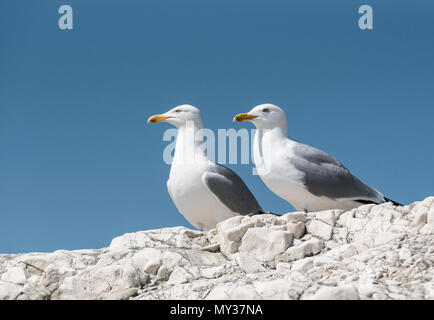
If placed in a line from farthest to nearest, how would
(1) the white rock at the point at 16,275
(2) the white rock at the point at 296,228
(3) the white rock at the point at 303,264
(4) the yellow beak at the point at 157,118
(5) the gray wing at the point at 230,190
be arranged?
(4) the yellow beak at the point at 157,118, (5) the gray wing at the point at 230,190, (2) the white rock at the point at 296,228, (1) the white rock at the point at 16,275, (3) the white rock at the point at 303,264

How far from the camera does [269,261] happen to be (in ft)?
29.5

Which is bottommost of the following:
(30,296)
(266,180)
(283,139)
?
(30,296)

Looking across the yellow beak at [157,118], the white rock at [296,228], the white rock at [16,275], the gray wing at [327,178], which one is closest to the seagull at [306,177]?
the gray wing at [327,178]

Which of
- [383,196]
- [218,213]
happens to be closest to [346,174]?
[383,196]

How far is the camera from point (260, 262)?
8969mm

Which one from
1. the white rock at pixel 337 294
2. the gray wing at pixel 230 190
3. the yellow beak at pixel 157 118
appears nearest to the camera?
the white rock at pixel 337 294

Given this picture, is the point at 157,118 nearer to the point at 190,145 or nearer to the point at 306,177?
the point at 190,145

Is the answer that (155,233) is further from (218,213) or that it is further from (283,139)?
(283,139)

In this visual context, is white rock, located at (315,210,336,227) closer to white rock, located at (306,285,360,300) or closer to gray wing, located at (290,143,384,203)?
gray wing, located at (290,143,384,203)

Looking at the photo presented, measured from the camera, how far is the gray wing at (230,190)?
39.1ft

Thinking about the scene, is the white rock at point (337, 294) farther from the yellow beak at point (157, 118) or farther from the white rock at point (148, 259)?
the yellow beak at point (157, 118)

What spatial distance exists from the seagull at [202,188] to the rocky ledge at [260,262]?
1522 mm
